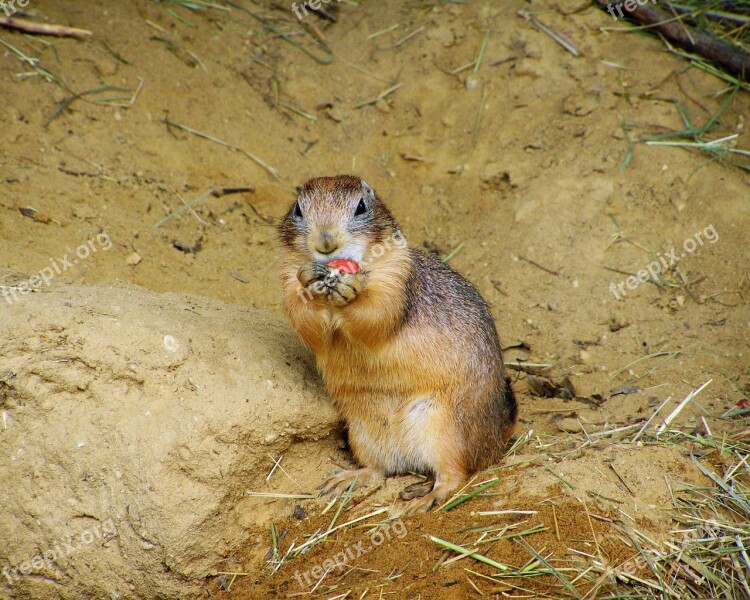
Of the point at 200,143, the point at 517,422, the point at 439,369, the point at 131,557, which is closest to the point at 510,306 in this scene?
the point at 517,422

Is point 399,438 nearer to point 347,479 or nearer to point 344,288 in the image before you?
point 347,479

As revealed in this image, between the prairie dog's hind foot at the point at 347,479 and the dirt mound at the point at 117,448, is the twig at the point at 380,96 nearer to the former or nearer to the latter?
the dirt mound at the point at 117,448

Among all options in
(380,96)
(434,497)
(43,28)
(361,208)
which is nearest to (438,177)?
(380,96)

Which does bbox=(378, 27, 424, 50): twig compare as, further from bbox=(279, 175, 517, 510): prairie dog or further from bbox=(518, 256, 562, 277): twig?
bbox=(279, 175, 517, 510): prairie dog

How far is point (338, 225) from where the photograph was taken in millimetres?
4371

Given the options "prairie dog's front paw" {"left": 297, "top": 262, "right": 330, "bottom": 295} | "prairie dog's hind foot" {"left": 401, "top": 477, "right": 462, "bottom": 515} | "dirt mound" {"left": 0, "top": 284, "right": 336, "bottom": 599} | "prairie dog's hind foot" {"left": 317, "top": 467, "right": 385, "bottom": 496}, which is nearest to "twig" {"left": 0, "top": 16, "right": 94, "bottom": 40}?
"dirt mound" {"left": 0, "top": 284, "right": 336, "bottom": 599}

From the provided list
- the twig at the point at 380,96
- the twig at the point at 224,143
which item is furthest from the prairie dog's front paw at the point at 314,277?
the twig at the point at 380,96

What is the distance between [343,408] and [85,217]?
278 cm

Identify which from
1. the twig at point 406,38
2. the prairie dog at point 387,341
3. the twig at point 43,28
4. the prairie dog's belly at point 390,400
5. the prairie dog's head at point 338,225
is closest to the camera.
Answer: the prairie dog's head at point 338,225

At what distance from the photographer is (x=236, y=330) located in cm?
495

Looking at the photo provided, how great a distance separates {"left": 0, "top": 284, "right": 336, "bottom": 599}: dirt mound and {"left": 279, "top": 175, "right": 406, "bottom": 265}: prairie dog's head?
923mm

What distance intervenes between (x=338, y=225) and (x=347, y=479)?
1.78m

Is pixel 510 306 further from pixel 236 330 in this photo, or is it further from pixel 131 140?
pixel 131 140

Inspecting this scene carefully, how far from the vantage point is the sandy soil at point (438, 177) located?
18.0 ft
